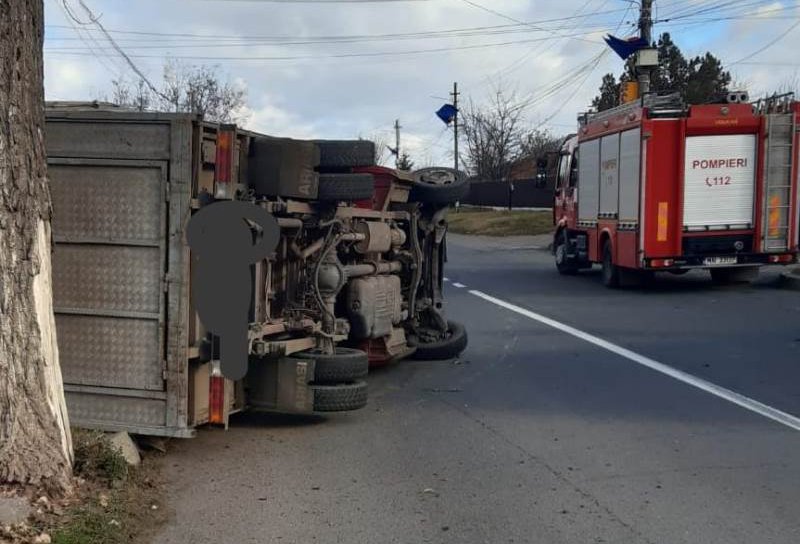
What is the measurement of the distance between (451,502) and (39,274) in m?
2.69

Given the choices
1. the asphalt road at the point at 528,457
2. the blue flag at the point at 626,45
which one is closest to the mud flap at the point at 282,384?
the asphalt road at the point at 528,457

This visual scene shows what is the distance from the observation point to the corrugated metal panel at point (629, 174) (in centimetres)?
1753

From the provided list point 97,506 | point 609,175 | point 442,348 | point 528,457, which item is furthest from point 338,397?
point 609,175

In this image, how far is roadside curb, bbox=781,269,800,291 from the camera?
710 inches

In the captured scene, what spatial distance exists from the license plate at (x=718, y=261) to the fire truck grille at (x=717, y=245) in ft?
0.32

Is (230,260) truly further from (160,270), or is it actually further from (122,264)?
(122,264)

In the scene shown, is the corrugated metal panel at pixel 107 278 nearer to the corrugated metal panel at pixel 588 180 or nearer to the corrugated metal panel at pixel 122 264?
the corrugated metal panel at pixel 122 264

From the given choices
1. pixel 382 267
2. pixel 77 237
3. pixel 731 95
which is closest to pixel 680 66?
pixel 731 95

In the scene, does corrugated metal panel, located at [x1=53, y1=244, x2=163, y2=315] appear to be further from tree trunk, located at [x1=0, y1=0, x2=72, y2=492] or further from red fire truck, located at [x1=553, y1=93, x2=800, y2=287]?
red fire truck, located at [x1=553, y1=93, x2=800, y2=287]

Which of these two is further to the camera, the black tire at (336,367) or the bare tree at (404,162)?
the bare tree at (404,162)

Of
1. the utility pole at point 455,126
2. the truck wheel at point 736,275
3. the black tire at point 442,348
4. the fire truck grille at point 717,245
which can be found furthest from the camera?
the utility pole at point 455,126

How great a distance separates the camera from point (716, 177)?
17.3 metres

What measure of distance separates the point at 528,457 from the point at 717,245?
1225cm

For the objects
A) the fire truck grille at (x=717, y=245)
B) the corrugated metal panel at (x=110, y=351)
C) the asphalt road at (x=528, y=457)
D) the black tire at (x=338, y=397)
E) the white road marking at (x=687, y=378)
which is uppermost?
the fire truck grille at (x=717, y=245)
